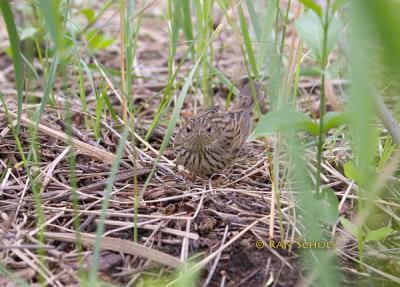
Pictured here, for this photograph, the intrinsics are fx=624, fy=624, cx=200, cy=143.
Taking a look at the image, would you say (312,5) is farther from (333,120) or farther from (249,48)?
(249,48)

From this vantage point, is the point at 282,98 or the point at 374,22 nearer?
the point at 374,22

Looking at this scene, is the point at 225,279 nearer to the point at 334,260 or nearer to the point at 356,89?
the point at 334,260

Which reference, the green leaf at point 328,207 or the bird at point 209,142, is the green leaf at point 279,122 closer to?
the green leaf at point 328,207

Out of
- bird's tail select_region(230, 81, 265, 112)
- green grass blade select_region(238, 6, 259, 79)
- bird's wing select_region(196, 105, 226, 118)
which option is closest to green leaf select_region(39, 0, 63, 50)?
green grass blade select_region(238, 6, 259, 79)

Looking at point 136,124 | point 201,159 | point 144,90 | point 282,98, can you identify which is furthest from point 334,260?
point 144,90

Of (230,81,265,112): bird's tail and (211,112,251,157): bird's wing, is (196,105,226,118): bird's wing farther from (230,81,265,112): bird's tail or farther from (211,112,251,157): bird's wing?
(230,81,265,112): bird's tail
